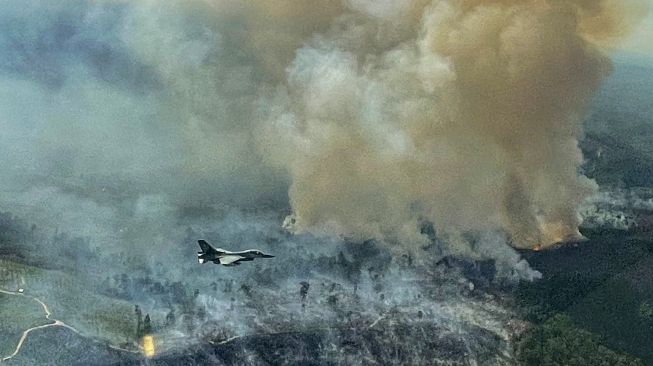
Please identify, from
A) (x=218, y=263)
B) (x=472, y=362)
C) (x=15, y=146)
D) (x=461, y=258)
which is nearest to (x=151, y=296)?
(x=218, y=263)

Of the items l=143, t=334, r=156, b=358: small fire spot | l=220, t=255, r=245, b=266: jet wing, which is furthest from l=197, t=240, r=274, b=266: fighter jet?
l=143, t=334, r=156, b=358: small fire spot

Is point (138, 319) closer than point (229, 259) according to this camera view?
Yes

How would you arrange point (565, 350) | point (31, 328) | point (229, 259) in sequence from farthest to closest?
point (229, 259) < point (565, 350) < point (31, 328)

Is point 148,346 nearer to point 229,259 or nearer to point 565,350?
point 229,259

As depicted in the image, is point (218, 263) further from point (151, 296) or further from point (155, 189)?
point (155, 189)

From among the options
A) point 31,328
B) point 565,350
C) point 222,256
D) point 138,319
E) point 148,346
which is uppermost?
point 222,256

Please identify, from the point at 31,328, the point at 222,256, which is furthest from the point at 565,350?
the point at 31,328

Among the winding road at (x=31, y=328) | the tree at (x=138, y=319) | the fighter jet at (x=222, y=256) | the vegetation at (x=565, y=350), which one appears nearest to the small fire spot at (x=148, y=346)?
the tree at (x=138, y=319)

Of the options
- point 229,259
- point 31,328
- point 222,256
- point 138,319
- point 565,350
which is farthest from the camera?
point 229,259
